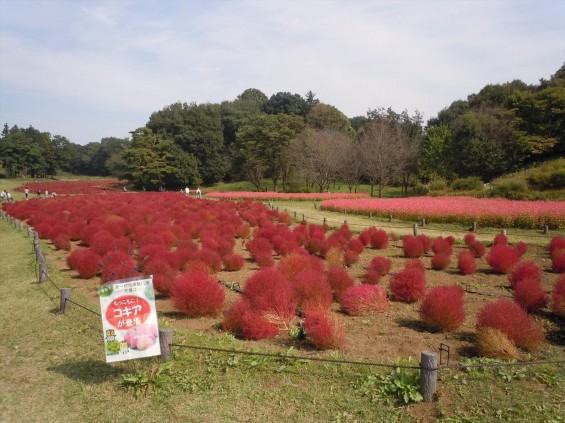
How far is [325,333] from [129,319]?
2709mm

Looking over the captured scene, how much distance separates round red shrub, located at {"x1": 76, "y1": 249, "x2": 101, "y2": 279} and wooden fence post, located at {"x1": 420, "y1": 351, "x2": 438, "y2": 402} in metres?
9.22

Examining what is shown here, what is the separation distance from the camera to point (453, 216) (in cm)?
2159

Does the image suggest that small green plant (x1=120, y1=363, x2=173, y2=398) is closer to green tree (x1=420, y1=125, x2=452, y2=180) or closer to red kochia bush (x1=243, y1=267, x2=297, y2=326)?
red kochia bush (x1=243, y1=267, x2=297, y2=326)

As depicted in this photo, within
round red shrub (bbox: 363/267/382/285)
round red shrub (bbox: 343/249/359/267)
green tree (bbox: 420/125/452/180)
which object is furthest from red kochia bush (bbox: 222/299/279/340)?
green tree (bbox: 420/125/452/180)

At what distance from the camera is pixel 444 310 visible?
6922mm

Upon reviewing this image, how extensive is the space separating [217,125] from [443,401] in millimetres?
62443

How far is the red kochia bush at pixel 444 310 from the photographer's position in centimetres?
693

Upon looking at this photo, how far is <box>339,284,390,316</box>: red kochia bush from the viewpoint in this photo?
7959mm

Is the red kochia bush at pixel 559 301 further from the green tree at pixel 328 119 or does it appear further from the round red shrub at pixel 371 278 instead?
the green tree at pixel 328 119

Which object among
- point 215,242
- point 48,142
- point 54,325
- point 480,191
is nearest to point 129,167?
point 48,142

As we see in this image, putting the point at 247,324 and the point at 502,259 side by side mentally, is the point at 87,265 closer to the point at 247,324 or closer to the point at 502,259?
the point at 247,324

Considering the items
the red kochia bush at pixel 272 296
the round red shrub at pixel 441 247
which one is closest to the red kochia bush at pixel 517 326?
the red kochia bush at pixel 272 296

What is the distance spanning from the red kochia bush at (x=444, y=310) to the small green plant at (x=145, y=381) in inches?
168

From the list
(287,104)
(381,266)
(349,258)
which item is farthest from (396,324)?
(287,104)
